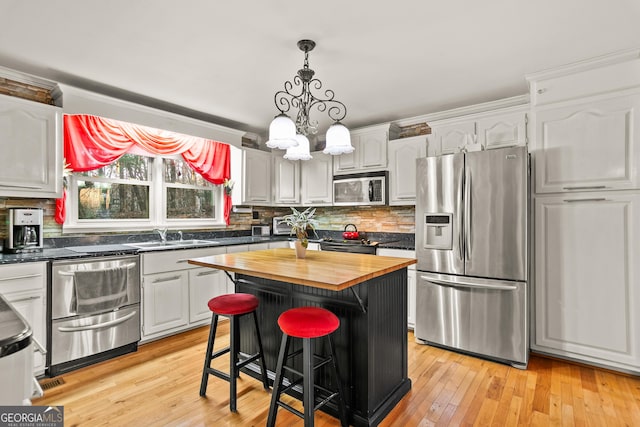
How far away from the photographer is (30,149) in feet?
8.81

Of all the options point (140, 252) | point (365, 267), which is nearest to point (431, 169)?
point (365, 267)

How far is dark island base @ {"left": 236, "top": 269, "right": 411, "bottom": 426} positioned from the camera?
6.49ft

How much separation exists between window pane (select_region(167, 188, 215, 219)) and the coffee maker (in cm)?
135

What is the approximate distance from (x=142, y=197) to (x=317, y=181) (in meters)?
2.21

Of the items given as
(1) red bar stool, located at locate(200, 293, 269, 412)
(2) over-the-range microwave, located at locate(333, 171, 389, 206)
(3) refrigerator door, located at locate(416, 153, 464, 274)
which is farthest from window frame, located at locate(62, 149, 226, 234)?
(3) refrigerator door, located at locate(416, 153, 464, 274)

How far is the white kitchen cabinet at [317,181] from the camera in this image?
15.0 ft

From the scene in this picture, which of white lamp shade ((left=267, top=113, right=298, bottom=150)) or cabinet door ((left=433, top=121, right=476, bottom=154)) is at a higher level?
cabinet door ((left=433, top=121, right=476, bottom=154))

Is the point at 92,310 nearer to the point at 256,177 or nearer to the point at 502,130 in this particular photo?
the point at 256,177

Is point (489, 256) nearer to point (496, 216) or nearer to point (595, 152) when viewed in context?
point (496, 216)

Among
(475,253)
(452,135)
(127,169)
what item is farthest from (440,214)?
(127,169)

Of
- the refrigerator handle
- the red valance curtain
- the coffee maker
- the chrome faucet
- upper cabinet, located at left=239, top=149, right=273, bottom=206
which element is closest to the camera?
the coffee maker

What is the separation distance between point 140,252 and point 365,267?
2.21m

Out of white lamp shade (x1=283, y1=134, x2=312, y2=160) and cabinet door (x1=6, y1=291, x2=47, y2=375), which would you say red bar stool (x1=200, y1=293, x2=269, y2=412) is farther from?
cabinet door (x1=6, y1=291, x2=47, y2=375)

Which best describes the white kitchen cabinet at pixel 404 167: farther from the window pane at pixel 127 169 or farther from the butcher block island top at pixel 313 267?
the window pane at pixel 127 169
